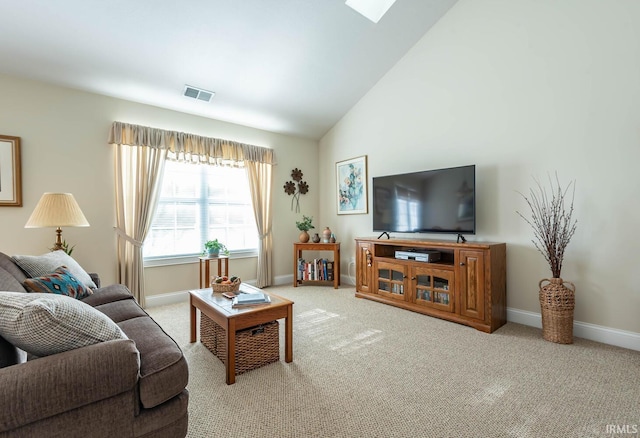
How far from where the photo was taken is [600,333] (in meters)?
2.51

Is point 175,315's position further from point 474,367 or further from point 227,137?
point 474,367

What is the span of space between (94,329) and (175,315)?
2347 mm

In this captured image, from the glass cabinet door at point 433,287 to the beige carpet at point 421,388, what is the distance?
33 cm

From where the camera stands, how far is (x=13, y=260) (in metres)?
2.12

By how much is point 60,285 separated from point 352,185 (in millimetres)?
3648

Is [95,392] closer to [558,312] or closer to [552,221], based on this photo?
[558,312]

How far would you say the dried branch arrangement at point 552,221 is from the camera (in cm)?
256

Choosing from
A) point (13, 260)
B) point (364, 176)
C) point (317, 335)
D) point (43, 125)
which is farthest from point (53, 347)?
point (364, 176)

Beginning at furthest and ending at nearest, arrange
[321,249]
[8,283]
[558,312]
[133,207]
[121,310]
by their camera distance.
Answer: [321,249] → [133,207] → [558,312] → [121,310] → [8,283]

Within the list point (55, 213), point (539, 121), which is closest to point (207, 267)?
point (55, 213)

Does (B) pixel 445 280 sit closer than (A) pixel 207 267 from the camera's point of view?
Yes

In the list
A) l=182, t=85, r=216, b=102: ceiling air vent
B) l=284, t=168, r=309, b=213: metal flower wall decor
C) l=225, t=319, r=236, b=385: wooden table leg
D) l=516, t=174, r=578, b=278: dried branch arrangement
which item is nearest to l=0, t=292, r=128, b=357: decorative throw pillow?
l=225, t=319, r=236, b=385: wooden table leg

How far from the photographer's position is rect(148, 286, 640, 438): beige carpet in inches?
60.2

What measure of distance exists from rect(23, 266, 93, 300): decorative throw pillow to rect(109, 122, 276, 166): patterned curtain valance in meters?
1.80
